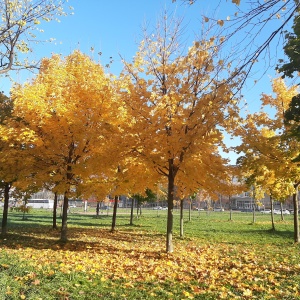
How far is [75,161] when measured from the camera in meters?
11.0

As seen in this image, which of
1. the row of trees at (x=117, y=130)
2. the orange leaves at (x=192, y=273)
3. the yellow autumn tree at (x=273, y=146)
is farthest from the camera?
the yellow autumn tree at (x=273, y=146)

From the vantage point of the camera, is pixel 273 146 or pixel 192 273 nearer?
pixel 192 273

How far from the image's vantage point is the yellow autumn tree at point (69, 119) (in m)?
9.82

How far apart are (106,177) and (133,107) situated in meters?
3.37

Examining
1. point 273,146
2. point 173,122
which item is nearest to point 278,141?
point 273,146

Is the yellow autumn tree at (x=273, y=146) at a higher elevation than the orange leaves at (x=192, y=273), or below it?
higher

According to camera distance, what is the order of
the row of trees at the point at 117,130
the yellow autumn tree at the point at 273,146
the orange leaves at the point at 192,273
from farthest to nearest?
the yellow autumn tree at the point at 273,146, the row of trees at the point at 117,130, the orange leaves at the point at 192,273

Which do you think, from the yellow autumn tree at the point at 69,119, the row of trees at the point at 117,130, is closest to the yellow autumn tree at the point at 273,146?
the row of trees at the point at 117,130

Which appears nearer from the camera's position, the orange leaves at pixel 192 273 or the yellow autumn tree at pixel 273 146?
the orange leaves at pixel 192 273

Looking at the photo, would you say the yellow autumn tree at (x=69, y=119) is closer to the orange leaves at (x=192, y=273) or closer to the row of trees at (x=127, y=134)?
the row of trees at (x=127, y=134)

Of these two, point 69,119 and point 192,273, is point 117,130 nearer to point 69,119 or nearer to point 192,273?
point 69,119

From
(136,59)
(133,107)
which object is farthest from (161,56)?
(133,107)

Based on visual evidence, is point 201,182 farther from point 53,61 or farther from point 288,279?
point 53,61

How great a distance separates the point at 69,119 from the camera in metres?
9.81
